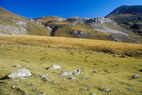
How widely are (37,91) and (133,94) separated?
1014 cm

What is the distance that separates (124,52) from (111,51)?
17.2 ft

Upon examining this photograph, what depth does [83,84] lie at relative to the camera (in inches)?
623

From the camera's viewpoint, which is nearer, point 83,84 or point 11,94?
point 11,94

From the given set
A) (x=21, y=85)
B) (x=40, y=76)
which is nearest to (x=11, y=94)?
(x=21, y=85)

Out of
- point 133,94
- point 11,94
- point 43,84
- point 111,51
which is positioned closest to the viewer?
point 11,94

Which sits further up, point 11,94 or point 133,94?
point 11,94

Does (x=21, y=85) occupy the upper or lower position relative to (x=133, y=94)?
upper

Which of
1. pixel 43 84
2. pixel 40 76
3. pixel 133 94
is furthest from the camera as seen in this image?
pixel 40 76

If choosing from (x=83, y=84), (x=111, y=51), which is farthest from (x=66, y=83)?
(x=111, y=51)

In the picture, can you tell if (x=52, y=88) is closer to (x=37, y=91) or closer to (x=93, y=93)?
(x=37, y=91)

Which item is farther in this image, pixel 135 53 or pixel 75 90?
pixel 135 53

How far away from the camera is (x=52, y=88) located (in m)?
14.2

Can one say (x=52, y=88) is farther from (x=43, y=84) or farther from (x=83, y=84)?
(x=83, y=84)

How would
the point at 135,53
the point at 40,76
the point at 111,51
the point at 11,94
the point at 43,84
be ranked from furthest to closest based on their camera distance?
the point at 111,51 → the point at 135,53 → the point at 40,76 → the point at 43,84 → the point at 11,94
